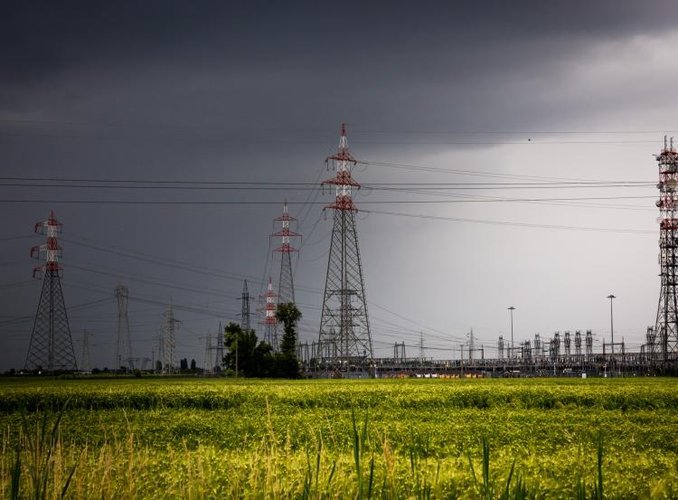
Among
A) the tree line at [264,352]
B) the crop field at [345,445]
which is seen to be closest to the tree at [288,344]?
the tree line at [264,352]

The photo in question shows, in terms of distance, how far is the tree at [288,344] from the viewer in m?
93.8

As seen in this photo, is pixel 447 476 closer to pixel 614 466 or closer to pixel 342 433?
pixel 614 466

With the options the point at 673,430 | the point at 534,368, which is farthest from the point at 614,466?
the point at 534,368

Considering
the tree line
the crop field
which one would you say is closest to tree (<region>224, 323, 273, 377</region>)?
the tree line

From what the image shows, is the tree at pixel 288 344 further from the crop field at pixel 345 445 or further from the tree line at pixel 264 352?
the crop field at pixel 345 445

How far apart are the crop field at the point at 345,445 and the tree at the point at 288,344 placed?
5298 centimetres

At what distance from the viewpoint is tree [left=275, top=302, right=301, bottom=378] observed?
9381 cm

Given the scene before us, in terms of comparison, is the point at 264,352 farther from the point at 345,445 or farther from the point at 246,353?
the point at 345,445

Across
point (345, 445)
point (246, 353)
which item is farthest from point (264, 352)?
point (345, 445)

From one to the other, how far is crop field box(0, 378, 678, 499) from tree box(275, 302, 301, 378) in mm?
52980

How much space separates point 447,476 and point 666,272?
3495 inches

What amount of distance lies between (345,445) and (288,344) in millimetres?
75308

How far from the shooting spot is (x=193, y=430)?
83.8ft

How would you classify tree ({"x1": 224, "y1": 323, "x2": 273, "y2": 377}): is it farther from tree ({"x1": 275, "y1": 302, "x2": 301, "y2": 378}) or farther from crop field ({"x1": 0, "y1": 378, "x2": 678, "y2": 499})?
crop field ({"x1": 0, "y1": 378, "x2": 678, "y2": 499})
